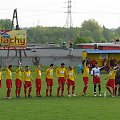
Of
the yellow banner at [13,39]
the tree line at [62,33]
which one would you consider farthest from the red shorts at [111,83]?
the tree line at [62,33]

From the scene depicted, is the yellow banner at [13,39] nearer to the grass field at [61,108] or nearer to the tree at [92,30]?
the grass field at [61,108]

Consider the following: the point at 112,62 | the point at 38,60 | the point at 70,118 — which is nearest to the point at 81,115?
the point at 70,118

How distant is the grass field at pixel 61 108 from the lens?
18.6m

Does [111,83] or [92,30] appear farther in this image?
[92,30]

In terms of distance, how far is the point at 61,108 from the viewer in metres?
21.3

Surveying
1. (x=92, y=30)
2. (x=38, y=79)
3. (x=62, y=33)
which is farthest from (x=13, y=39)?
(x=92, y=30)

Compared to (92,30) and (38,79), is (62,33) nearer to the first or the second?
(92,30)

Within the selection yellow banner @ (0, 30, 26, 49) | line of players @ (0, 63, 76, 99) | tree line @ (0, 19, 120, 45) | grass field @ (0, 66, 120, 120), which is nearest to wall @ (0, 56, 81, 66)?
yellow banner @ (0, 30, 26, 49)

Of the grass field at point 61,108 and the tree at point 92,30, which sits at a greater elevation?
the tree at point 92,30

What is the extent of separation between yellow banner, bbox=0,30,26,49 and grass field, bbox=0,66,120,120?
96.4 ft

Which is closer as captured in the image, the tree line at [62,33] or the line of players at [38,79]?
the line of players at [38,79]

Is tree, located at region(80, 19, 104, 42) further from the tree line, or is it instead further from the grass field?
the grass field

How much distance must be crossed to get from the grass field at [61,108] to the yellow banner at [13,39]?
96.4 ft

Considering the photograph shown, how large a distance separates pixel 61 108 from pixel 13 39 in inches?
1407
